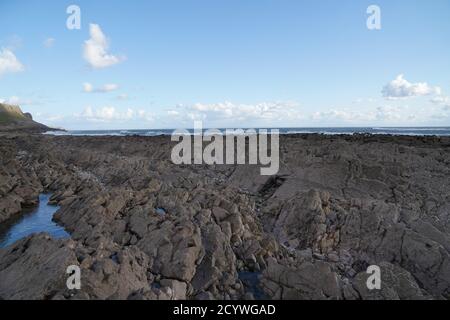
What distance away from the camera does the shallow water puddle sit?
912 inches

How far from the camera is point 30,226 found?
2570 cm

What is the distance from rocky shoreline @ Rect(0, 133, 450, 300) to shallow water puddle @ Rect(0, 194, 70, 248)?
910 millimetres

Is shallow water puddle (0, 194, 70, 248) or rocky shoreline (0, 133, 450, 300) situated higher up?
rocky shoreline (0, 133, 450, 300)

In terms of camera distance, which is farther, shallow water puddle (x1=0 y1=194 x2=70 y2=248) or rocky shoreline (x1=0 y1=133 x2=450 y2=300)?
shallow water puddle (x1=0 y1=194 x2=70 y2=248)

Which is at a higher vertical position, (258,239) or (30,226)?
(258,239)

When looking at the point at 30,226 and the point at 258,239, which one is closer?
the point at 258,239

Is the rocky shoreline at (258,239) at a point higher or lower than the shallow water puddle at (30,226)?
higher

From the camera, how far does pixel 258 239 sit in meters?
19.9

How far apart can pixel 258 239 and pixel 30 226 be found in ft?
55.5

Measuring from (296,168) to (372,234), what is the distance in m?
15.1

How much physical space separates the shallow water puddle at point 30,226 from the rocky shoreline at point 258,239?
0.91 meters

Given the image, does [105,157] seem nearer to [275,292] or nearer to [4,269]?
[4,269]

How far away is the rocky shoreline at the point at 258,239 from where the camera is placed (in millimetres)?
14672

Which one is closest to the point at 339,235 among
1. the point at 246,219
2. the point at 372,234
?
the point at 372,234
